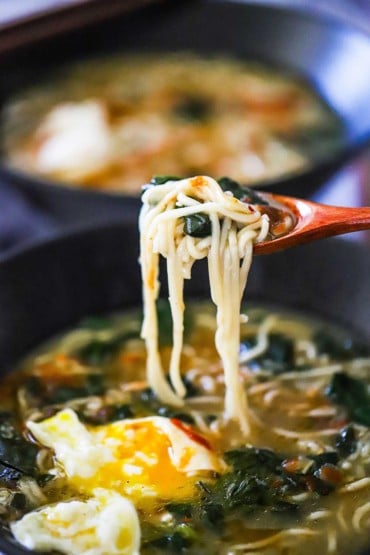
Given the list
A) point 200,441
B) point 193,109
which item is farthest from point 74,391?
point 193,109

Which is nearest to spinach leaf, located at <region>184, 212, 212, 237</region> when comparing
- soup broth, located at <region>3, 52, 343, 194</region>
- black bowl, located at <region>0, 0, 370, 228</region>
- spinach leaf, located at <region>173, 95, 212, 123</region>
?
soup broth, located at <region>3, 52, 343, 194</region>

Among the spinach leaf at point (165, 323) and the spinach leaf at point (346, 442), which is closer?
the spinach leaf at point (346, 442)

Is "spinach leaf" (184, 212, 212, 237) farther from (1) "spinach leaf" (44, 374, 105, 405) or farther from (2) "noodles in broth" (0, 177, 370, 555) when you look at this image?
(1) "spinach leaf" (44, 374, 105, 405)

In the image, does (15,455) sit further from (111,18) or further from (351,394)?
(111,18)

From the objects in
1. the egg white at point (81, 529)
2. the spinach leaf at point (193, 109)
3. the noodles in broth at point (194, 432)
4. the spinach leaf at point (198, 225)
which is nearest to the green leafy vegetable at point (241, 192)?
the noodles in broth at point (194, 432)

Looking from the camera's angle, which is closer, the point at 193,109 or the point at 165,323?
the point at 165,323

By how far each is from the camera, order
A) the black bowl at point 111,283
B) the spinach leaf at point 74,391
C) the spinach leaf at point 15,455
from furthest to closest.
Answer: the black bowl at point 111,283, the spinach leaf at point 74,391, the spinach leaf at point 15,455

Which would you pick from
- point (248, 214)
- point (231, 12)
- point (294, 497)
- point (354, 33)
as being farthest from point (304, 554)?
point (231, 12)

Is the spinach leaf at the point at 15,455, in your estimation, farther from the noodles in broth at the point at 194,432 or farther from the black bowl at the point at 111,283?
the black bowl at the point at 111,283
